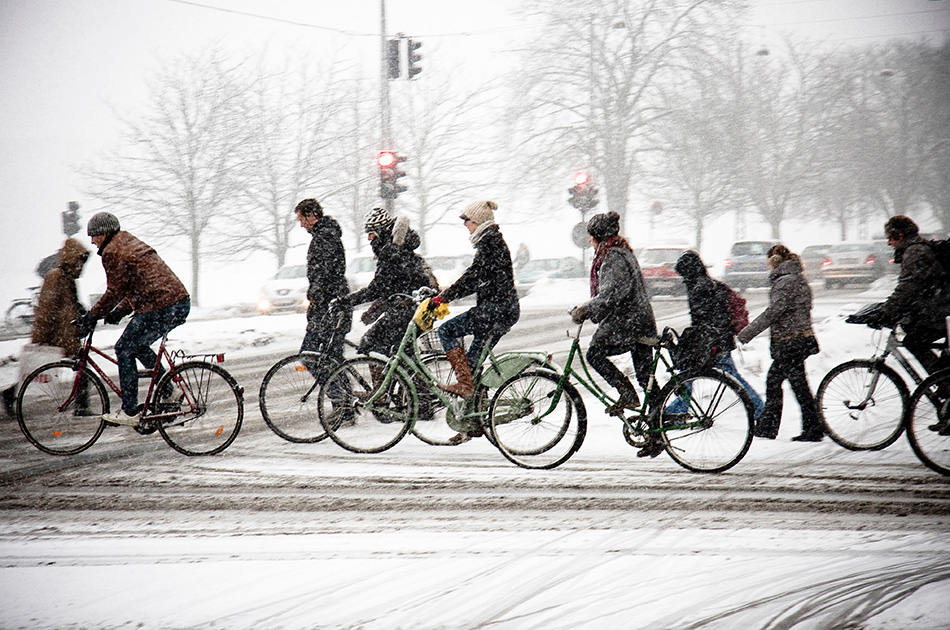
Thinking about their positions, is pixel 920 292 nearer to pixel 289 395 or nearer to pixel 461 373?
pixel 461 373

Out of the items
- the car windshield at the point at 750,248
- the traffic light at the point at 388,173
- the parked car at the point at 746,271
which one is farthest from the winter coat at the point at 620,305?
the car windshield at the point at 750,248

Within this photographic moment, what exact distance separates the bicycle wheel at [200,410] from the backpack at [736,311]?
413 centimetres

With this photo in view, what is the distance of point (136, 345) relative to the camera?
625 cm

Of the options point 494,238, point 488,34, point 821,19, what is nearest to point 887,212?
point 821,19

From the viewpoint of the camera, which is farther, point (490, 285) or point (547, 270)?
point (547, 270)

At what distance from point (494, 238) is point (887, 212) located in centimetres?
3135

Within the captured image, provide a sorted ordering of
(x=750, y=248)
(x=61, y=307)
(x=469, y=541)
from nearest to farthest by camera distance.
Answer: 1. (x=469, y=541)
2. (x=61, y=307)
3. (x=750, y=248)

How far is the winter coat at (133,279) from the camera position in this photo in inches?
246

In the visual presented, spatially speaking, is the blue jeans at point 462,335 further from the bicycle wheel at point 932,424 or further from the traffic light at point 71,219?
the traffic light at point 71,219

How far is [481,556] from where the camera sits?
165 inches

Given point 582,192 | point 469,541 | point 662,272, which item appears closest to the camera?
point 469,541

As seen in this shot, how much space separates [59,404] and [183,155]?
73.7ft

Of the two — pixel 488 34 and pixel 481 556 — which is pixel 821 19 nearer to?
pixel 488 34

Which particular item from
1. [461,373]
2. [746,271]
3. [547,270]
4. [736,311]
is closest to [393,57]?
[736,311]
